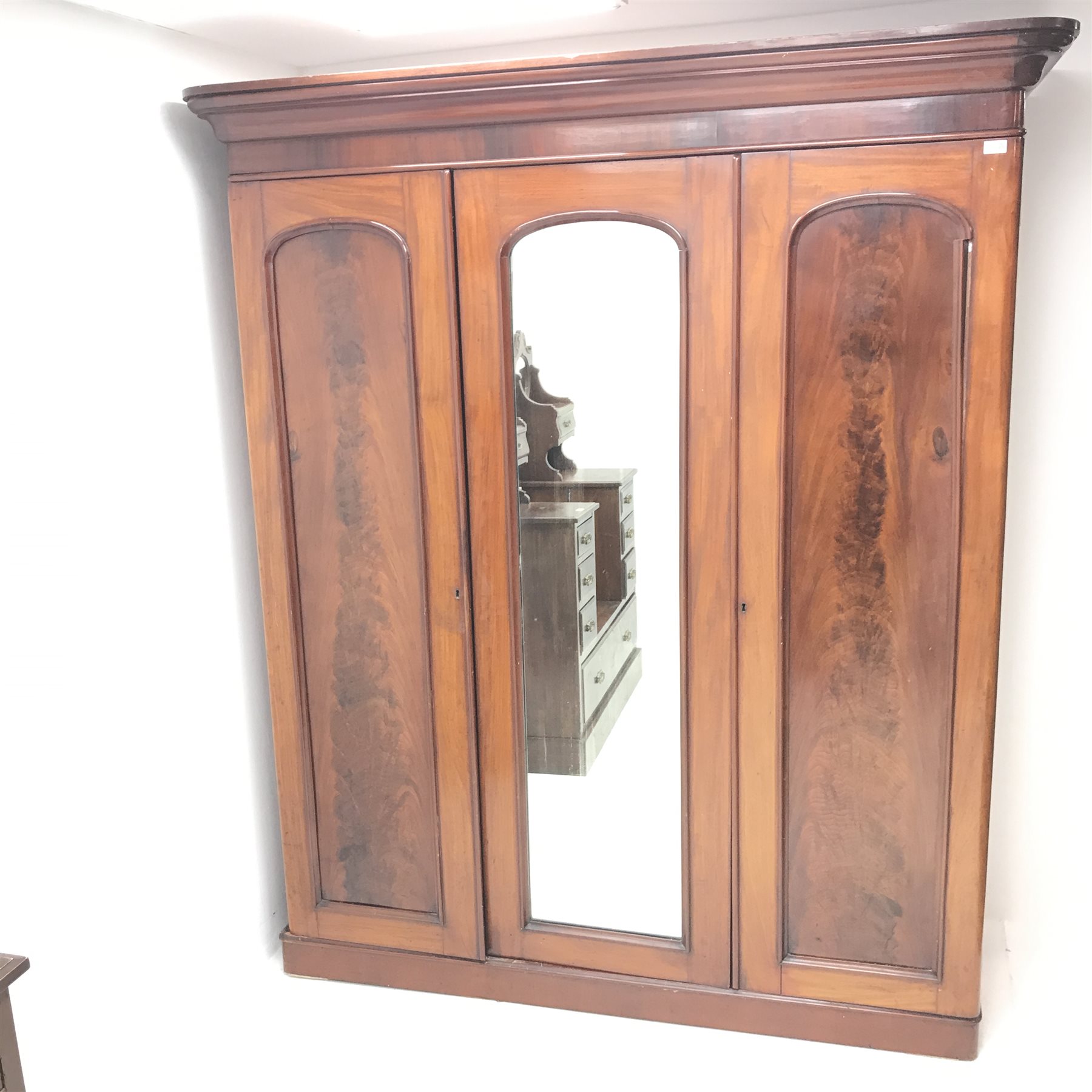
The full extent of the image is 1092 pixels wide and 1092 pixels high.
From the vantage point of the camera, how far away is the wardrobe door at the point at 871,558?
1892 mm

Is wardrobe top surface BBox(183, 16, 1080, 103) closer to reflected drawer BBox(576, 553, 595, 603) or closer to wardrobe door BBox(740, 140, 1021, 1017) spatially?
wardrobe door BBox(740, 140, 1021, 1017)

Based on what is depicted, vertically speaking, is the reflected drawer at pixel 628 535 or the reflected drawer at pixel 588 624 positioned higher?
the reflected drawer at pixel 628 535

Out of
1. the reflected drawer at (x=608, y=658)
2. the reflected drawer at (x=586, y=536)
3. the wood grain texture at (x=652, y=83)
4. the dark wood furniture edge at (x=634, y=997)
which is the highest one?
the wood grain texture at (x=652, y=83)

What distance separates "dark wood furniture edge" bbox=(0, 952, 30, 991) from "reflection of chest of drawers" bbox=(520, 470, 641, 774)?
1102 mm

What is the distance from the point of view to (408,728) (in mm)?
2363

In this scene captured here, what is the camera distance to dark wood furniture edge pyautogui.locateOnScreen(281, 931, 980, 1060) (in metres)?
2.18

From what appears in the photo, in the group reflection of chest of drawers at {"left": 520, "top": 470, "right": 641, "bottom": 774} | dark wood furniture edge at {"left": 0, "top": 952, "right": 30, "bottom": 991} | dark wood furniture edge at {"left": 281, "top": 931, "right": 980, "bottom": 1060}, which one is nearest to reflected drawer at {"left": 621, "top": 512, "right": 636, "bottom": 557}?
reflection of chest of drawers at {"left": 520, "top": 470, "right": 641, "bottom": 774}

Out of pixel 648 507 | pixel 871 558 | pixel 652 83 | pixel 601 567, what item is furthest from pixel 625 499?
pixel 652 83

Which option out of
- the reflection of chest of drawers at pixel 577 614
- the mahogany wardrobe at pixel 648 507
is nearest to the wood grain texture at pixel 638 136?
the mahogany wardrobe at pixel 648 507

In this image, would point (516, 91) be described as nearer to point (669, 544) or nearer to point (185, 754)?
point (669, 544)

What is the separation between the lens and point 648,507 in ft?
7.00

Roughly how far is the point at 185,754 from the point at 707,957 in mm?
1217

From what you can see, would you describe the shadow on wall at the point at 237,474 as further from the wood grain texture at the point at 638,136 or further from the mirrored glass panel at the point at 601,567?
the mirrored glass panel at the point at 601,567

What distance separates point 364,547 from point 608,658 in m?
0.58
